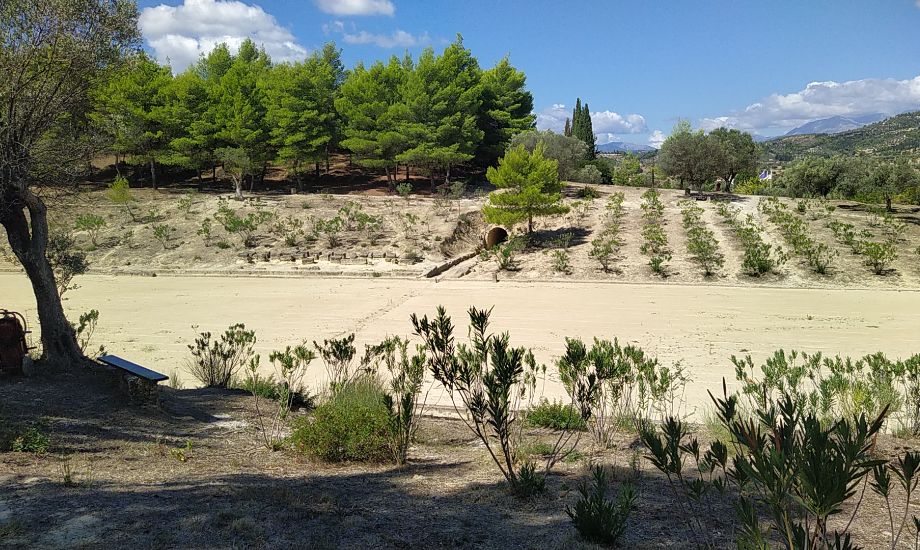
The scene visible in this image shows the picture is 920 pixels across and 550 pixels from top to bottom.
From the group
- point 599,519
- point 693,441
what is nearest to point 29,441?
point 599,519

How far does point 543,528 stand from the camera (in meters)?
3.91

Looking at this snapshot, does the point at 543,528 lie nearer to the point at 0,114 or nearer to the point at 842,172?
the point at 0,114

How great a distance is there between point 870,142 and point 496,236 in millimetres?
121439

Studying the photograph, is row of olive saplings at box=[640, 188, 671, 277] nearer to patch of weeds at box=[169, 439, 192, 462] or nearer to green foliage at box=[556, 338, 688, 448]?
green foliage at box=[556, 338, 688, 448]

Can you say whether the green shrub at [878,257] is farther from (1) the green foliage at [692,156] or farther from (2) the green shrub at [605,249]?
(1) the green foliage at [692,156]

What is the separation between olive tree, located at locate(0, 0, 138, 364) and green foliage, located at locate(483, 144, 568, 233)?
1905 centimetres

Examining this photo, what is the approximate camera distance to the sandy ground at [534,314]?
40.3ft

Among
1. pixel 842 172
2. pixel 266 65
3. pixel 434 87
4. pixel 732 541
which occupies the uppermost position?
pixel 266 65

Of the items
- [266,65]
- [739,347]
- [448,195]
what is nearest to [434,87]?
[448,195]

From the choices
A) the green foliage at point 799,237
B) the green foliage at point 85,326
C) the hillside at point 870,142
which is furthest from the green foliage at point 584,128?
the hillside at point 870,142

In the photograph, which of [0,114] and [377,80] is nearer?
[0,114]

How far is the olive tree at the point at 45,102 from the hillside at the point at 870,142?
104m

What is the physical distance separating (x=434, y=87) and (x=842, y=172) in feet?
77.1

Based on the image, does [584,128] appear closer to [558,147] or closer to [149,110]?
[558,147]
